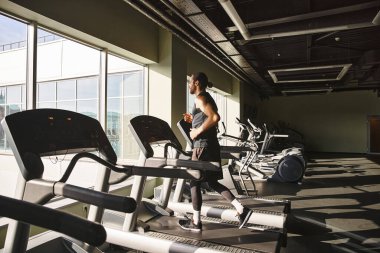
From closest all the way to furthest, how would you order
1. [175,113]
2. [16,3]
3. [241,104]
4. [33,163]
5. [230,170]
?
[33,163], [16,3], [230,170], [175,113], [241,104]

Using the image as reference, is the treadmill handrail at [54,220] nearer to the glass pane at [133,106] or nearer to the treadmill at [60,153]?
the treadmill at [60,153]

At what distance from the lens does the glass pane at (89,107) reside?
4.02 meters

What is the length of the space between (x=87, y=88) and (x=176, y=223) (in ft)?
8.47

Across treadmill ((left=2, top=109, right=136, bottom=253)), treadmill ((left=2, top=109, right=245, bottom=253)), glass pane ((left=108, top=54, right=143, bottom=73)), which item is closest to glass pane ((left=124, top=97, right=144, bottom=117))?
glass pane ((left=108, top=54, right=143, bottom=73))


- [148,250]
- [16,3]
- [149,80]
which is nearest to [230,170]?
[149,80]

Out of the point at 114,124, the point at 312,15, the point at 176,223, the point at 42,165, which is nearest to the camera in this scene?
the point at 42,165

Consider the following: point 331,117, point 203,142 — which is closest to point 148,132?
point 203,142

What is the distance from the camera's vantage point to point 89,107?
4.13 metres

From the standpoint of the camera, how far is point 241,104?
938 centimetres

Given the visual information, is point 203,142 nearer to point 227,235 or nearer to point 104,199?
point 227,235

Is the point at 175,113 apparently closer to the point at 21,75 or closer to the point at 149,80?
the point at 149,80

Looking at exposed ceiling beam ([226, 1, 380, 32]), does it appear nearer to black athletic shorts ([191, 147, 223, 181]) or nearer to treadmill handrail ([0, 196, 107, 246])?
black athletic shorts ([191, 147, 223, 181])

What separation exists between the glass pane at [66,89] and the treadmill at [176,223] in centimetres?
244

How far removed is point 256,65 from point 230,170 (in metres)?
3.65
